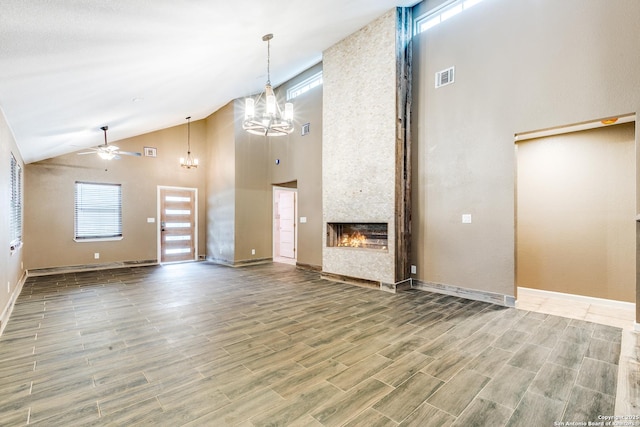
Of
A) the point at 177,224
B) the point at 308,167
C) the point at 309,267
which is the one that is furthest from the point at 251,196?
the point at 309,267

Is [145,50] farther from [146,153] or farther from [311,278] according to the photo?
[146,153]

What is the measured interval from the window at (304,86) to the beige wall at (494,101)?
2546 millimetres

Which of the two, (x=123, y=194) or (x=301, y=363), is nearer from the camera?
(x=301, y=363)

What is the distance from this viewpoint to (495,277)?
4164 mm

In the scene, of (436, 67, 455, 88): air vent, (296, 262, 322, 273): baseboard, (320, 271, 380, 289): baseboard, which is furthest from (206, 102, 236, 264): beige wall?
(436, 67, 455, 88): air vent

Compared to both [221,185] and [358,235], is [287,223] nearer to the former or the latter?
[221,185]

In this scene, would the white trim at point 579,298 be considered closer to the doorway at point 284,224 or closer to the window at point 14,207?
the doorway at point 284,224

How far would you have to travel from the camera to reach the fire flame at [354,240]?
571cm

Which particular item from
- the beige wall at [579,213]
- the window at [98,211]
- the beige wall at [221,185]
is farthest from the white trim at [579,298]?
the window at [98,211]

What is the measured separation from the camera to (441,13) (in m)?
4.77

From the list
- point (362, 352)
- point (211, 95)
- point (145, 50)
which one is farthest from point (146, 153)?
point (362, 352)

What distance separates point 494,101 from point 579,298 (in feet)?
10.1

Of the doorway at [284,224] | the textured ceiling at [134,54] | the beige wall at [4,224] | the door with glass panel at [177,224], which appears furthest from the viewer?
the doorway at [284,224]

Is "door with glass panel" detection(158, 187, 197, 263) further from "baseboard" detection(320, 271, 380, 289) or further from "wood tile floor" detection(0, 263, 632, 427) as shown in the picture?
"baseboard" detection(320, 271, 380, 289)
